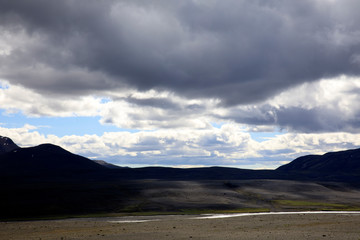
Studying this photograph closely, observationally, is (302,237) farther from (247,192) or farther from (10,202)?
(247,192)

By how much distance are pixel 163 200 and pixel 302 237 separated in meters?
105

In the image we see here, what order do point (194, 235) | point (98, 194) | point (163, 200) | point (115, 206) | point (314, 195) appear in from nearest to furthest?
point (194, 235) → point (115, 206) → point (163, 200) → point (98, 194) → point (314, 195)

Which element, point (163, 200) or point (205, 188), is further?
point (205, 188)

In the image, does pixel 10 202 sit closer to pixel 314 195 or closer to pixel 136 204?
pixel 136 204

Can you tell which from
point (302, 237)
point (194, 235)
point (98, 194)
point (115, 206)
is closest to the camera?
point (302, 237)

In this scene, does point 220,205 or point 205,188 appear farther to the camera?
point 205,188

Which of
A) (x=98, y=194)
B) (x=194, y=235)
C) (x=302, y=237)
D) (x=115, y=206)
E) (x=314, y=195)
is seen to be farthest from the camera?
(x=314, y=195)

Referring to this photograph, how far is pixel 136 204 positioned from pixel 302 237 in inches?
3911

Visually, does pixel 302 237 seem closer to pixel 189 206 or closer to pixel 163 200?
pixel 189 206

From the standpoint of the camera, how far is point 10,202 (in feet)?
479

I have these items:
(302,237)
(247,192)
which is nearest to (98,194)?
(247,192)

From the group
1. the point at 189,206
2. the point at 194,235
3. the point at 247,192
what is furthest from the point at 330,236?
the point at 247,192

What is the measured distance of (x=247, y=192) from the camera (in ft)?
630

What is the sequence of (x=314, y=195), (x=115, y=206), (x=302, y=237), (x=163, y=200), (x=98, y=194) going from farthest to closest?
(x=314, y=195), (x=98, y=194), (x=163, y=200), (x=115, y=206), (x=302, y=237)
